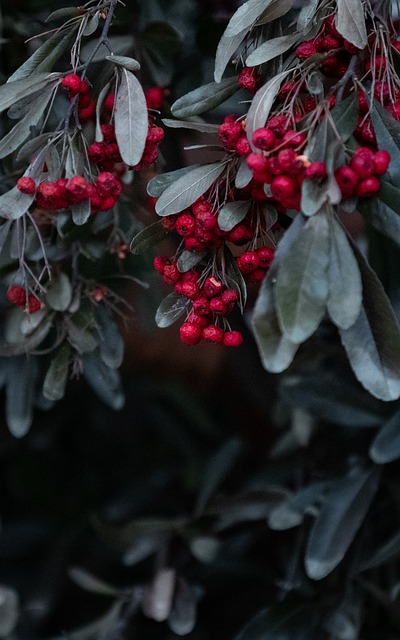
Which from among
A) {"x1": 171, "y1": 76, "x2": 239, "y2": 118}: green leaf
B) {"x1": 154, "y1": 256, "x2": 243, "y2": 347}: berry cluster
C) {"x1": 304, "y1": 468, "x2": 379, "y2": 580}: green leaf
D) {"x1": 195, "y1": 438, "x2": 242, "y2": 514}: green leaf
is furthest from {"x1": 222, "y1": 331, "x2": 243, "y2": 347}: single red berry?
{"x1": 195, "y1": 438, "x2": 242, "y2": 514}: green leaf

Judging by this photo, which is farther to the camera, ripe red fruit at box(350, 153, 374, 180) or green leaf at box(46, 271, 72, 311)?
green leaf at box(46, 271, 72, 311)

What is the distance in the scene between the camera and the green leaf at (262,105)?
0.66 metres

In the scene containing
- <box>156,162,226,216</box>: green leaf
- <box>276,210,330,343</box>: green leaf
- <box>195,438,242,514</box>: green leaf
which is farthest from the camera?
<box>195,438,242,514</box>: green leaf

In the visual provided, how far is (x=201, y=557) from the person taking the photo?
4.12 ft

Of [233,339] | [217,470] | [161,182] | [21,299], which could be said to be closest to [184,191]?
[161,182]

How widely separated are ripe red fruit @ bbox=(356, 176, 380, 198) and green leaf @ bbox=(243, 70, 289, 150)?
0.31ft

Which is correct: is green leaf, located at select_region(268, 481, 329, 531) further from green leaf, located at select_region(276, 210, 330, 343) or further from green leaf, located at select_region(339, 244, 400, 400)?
green leaf, located at select_region(276, 210, 330, 343)

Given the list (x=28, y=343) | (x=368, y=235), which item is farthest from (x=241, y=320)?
(x=28, y=343)

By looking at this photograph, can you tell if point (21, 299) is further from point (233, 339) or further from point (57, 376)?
point (233, 339)

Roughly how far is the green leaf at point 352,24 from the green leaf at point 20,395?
71 centimetres

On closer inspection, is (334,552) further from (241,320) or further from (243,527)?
(241,320)

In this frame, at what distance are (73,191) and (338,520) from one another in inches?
26.0

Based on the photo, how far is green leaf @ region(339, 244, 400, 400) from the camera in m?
0.68

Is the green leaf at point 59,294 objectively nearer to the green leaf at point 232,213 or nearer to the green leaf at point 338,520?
the green leaf at point 232,213
